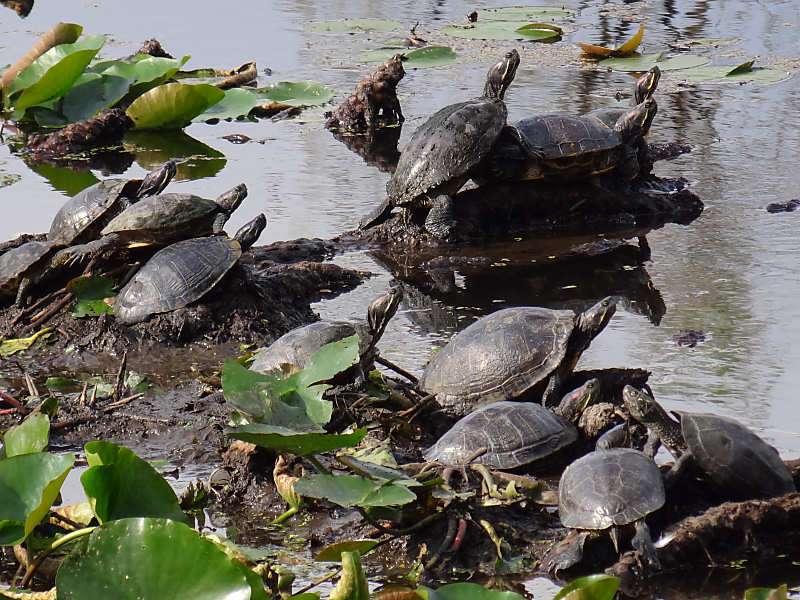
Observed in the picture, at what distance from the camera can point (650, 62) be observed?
40.0 feet

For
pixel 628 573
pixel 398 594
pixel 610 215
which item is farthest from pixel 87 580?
pixel 610 215

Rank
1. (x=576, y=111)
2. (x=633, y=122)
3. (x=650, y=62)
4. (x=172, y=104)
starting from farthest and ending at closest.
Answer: (x=650, y=62)
(x=576, y=111)
(x=172, y=104)
(x=633, y=122)

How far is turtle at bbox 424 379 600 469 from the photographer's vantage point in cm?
411

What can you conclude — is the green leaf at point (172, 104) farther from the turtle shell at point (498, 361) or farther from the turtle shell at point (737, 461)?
the turtle shell at point (737, 461)

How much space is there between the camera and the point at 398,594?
271 cm

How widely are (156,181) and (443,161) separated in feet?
6.41

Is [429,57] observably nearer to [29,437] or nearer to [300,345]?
[300,345]

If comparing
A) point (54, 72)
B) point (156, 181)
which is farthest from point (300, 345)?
point (54, 72)

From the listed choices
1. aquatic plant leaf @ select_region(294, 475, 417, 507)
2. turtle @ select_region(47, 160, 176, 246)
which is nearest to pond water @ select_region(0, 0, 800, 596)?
turtle @ select_region(47, 160, 176, 246)

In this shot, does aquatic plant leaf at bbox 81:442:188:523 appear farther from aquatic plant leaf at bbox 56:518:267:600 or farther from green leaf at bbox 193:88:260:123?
green leaf at bbox 193:88:260:123

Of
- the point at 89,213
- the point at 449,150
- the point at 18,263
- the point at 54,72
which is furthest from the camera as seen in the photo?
the point at 54,72

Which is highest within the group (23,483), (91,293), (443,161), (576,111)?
(23,483)

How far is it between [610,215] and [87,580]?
5.97 metres

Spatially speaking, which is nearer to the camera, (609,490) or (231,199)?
(609,490)
